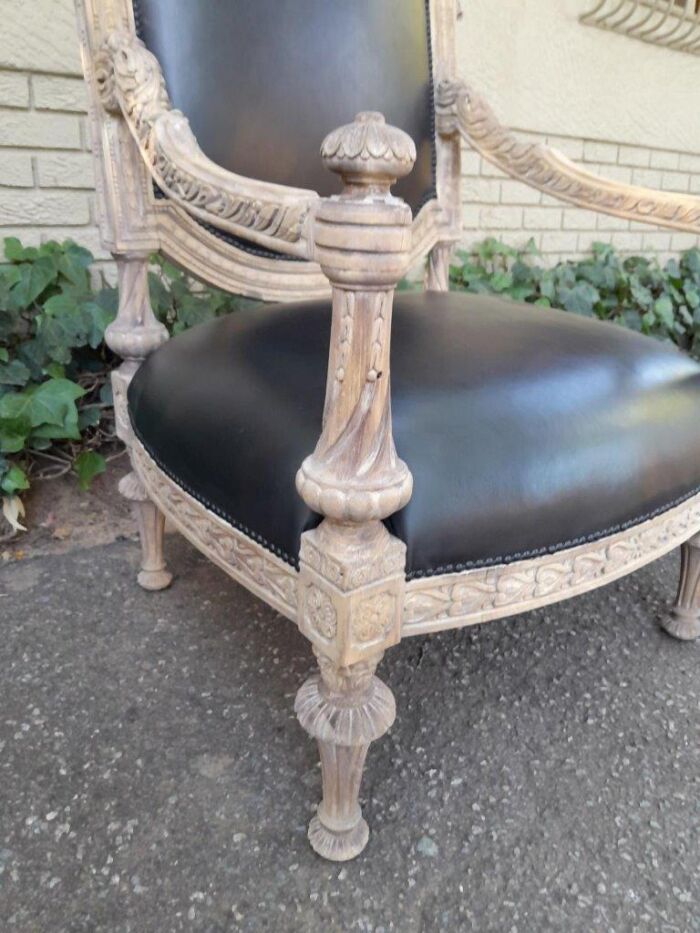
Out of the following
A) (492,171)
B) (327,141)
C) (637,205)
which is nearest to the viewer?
(327,141)

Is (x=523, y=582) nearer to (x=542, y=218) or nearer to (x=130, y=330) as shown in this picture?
(x=130, y=330)

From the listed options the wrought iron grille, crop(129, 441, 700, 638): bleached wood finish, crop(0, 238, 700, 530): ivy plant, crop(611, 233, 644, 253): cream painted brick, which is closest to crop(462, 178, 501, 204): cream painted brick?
the wrought iron grille

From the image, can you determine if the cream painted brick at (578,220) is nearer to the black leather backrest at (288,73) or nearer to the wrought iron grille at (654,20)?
the wrought iron grille at (654,20)

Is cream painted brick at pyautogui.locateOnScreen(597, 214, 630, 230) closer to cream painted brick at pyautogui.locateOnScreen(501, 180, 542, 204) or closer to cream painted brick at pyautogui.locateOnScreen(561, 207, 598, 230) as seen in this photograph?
cream painted brick at pyautogui.locateOnScreen(561, 207, 598, 230)

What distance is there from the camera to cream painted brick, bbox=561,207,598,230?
2.93 meters

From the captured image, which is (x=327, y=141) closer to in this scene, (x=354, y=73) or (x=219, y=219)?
(x=219, y=219)

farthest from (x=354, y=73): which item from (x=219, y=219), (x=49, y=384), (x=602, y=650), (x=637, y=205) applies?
(x=602, y=650)

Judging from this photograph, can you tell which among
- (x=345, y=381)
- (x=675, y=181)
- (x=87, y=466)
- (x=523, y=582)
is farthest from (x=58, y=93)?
(x=675, y=181)

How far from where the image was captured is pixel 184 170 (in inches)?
29.8

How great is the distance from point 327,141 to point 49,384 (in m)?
1.15

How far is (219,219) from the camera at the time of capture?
0.71 meters

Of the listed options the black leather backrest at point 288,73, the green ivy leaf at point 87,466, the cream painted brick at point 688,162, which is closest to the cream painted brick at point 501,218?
the cream painted brick at point 688,162

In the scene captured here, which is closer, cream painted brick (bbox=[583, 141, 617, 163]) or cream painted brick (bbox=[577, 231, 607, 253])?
cream painted brick (bbox=[583, 141, 617, 163])

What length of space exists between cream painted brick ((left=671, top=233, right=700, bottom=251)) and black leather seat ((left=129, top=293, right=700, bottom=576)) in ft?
9.33
